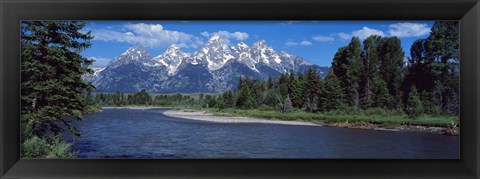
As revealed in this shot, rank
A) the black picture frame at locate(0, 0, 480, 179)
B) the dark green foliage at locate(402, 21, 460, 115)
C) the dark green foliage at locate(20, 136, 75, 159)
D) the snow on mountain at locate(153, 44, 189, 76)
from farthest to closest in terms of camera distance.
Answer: the snow on mountain at locate(153, 44, 189, 76) < the dark green foliage at locate(402, 21, 460, 115) < the dark green foliage at locate(20, 136, 75, 159) < the black picture frame at locate(0, 0, 480, 179)

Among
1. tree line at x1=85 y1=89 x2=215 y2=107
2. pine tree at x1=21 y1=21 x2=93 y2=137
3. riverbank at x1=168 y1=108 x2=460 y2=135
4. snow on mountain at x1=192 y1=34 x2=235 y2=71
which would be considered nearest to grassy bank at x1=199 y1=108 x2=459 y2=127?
riverbank at x1=168 y1=108 x2=460 y2=135

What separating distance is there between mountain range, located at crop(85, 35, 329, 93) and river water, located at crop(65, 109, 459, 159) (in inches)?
9.7

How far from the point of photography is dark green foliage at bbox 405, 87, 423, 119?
344cm

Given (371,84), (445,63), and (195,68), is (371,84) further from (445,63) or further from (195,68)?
(195,68)

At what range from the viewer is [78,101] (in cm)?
347

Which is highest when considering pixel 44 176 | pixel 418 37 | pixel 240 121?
pixel 418 37

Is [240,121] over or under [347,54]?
under

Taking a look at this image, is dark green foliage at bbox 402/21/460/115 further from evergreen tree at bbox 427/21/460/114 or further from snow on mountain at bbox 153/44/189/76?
snow on mountain at bbox 153/44/189/76

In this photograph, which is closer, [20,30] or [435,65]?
[20,30]

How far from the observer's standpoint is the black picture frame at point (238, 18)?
9.61 ft

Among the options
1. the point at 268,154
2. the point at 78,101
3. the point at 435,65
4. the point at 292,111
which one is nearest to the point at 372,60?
the point at 435,65

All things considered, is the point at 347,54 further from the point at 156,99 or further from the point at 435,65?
the point at 156,99

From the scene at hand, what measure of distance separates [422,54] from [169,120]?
6.78 ft

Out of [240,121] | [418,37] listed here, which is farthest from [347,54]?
[240,121]
